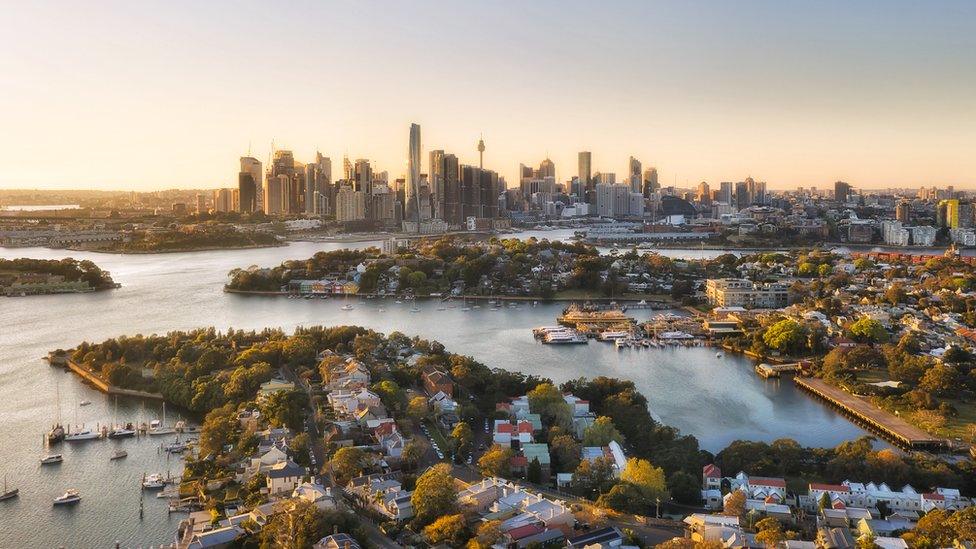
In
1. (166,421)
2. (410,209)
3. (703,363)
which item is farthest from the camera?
(410,209)

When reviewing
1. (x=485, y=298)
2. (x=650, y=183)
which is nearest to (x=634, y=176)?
(x=650, y=183)

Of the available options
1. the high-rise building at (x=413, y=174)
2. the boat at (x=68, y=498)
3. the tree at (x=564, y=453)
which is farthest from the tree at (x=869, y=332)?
the high-rise building at (x=413, y=174)

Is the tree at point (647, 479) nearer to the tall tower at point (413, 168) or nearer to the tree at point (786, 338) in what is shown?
the tree at point (786, 338)

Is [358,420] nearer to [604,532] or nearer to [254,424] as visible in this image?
[254,424]

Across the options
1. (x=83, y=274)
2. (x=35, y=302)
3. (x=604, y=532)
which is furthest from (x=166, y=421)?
(x=83, y=274)

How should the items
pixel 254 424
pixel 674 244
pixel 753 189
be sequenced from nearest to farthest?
pixel 254 424, pixel 674 244, pixel 753 189

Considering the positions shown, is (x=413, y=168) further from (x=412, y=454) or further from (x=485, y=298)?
(x=412, y=454)
